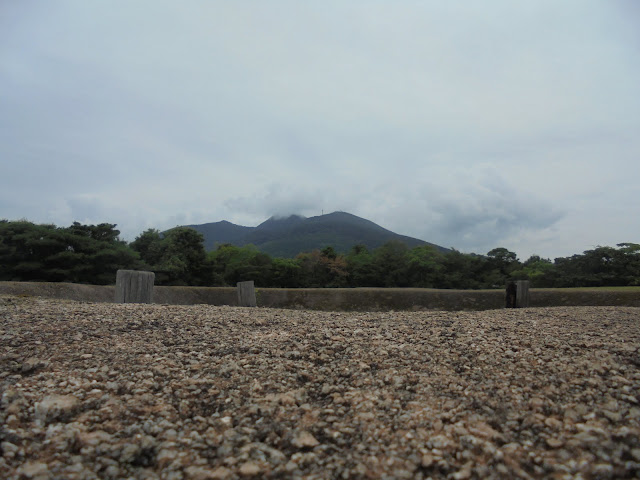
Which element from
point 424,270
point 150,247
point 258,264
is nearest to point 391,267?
point 424,270

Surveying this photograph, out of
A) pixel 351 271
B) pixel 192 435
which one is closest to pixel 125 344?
pixel 192 435

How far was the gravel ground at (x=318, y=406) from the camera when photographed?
205 cm

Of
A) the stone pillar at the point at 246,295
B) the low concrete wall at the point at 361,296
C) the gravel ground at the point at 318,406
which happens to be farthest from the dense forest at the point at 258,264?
the gravel ground at the point at 318,406

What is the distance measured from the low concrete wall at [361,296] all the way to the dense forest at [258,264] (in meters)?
5.76

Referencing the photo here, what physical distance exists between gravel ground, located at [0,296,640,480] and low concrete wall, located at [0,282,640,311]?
31.0 ft

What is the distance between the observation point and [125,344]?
4.06 m

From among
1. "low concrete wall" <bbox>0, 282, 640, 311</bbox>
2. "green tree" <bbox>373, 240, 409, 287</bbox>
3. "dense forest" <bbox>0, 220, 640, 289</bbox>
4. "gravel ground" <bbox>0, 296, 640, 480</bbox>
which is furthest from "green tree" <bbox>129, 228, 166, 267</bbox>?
"gravel ground" <bbox>0, 296, 640, 480</bbox>

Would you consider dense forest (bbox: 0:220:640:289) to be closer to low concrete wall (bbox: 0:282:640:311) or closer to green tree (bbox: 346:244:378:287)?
green tree (bbox: 346:244:378:287)

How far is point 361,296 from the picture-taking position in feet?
49.3

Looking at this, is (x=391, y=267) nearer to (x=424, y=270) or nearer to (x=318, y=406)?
(x=424, y=270)

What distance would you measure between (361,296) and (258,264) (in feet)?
64.8

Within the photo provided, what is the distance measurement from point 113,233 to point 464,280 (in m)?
25.8

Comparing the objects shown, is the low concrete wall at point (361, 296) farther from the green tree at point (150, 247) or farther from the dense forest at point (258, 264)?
the green tree at point (150, 247)

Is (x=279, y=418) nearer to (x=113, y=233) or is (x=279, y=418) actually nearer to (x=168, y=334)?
(x=168, y=334)
